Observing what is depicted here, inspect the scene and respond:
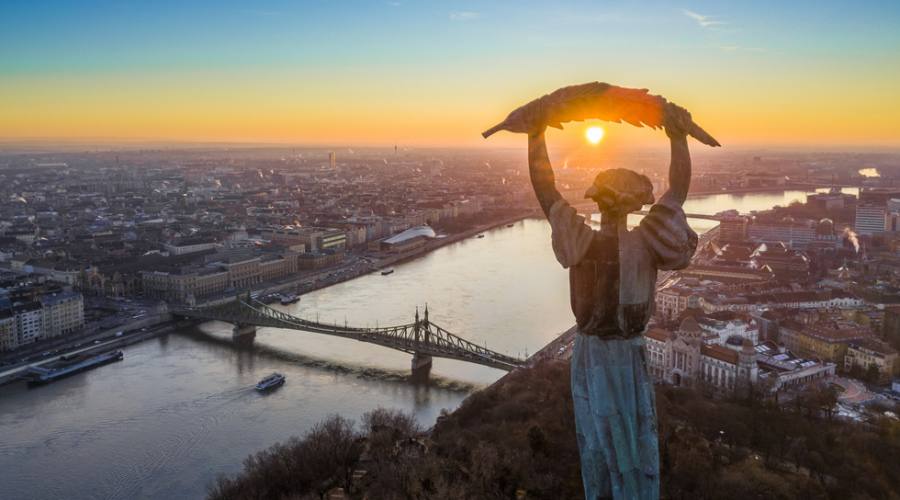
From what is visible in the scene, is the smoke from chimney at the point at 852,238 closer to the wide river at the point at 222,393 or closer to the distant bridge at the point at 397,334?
the wide river at the point at 222,393

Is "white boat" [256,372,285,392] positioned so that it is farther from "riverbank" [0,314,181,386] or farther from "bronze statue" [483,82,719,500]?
"bronze statue" [483,82,719,500]

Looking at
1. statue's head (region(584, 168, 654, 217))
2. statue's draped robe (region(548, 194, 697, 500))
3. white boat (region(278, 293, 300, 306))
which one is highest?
statue's head (region(584, 168, 654, 217))

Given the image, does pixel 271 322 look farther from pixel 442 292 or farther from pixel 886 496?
pixel 886 496

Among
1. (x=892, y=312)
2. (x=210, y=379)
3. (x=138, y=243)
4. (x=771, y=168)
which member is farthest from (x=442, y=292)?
(x=771, y=168)

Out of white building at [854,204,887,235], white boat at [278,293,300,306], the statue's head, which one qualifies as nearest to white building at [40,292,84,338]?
white boat at [278,293,300,306]

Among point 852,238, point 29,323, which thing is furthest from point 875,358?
point 852,238
